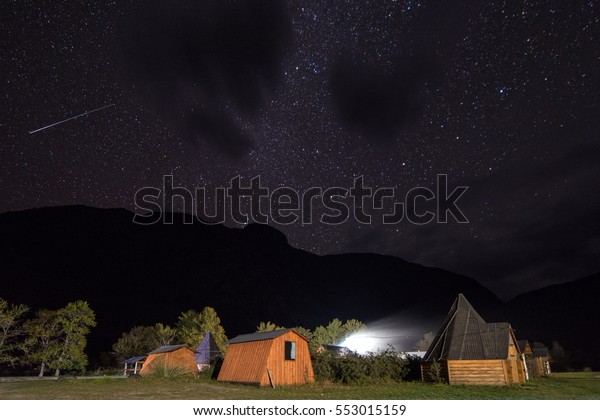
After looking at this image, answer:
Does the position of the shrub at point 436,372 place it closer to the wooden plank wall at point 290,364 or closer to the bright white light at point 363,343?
the wooden plank wall at point 290,364

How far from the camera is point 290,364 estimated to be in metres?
30.4

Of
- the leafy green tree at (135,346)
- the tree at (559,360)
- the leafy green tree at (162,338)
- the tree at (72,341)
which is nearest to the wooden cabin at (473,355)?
the tree at (72,341)

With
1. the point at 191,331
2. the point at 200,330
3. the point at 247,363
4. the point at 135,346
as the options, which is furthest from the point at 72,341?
the point at 247,363

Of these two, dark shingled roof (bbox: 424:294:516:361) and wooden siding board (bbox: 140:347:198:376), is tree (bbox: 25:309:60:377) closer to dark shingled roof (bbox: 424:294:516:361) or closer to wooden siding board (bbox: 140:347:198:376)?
wooden siding board (bbox: 140:347:198:376)

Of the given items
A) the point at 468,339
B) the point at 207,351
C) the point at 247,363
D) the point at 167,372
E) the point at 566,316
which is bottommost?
the point at 167,372

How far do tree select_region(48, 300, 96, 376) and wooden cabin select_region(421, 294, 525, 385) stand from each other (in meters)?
42.6

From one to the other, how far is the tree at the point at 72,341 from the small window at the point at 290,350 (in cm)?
3347

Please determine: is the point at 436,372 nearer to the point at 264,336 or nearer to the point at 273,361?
the point at 273,361

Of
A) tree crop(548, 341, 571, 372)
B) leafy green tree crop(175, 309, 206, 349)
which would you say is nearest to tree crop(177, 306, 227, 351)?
leafy green tree crop(175, 309, 206, 349)

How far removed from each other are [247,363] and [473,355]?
16889mm

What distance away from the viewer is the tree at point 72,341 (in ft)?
165

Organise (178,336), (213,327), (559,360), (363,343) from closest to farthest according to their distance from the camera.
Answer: (213,327) < (178,336) < (363,343) < (559,360)
